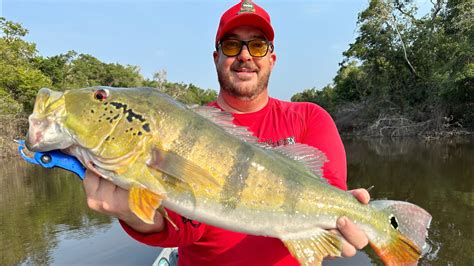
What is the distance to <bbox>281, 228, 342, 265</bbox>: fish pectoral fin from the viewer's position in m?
2.41

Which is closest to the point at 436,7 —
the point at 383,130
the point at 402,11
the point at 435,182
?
the point at 402,11

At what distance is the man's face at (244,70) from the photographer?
347cm

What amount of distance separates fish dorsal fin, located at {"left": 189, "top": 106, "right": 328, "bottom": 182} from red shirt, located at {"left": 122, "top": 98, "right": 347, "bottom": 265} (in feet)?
0.89

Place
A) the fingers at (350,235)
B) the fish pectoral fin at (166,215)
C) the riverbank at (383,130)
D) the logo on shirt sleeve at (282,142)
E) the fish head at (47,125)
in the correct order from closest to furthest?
1. the fish head at (47,125)
2. the fish pectoral fin at (166,215)
3. the fingers at (350,235)
4. the logo on shirt sleeve at (282,142)
5. the riverbank at (383,130)

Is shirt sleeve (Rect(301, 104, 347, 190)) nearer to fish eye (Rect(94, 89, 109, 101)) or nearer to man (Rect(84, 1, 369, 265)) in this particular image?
man (Rect(84, 1, 369, 265))

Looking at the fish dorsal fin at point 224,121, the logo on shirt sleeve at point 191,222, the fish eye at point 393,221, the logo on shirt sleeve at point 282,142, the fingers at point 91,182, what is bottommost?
the fish eye at point 393,221

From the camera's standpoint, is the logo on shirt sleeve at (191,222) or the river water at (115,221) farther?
the river water at (115,221)

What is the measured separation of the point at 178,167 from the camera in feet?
6.95

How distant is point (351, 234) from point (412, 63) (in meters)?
41.1

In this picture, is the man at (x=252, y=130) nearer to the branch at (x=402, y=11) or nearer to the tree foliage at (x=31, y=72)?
the tree foliage at (x=31, y=72)

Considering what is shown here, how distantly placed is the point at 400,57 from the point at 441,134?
9.39m

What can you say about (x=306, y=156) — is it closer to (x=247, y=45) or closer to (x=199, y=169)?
(x=199, y=169)

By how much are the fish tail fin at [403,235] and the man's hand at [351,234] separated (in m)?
0.10

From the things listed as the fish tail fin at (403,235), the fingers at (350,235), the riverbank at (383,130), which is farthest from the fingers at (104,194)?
the riverbank at (383,130)
